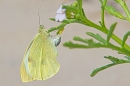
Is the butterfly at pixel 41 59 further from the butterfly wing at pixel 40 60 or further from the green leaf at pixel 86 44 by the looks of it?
the green leaf at pixel 86 44

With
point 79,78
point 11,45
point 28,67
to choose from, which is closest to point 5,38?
point 11,45

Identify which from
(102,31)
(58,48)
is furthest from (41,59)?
(58,48)

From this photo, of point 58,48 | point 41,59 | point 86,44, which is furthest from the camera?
point 58,48

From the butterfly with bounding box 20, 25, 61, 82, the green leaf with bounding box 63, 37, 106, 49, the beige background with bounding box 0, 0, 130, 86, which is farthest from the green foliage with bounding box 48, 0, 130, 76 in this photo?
the beige background with bounding box 0, 0, 130, 86

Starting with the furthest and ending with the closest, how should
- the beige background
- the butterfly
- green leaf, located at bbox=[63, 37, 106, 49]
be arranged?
the beige background → the butterfly → green leaf, located at bbox=[63, 37, 106, 49]

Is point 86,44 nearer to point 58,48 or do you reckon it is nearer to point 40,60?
point 40,60

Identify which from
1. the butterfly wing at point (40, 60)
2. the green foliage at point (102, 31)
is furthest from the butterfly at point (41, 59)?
the green foliage at point (102, 31)

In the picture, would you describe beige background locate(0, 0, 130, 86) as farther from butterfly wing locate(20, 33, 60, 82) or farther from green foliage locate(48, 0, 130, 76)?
green foliage locate(48, 0, 130, 76)
